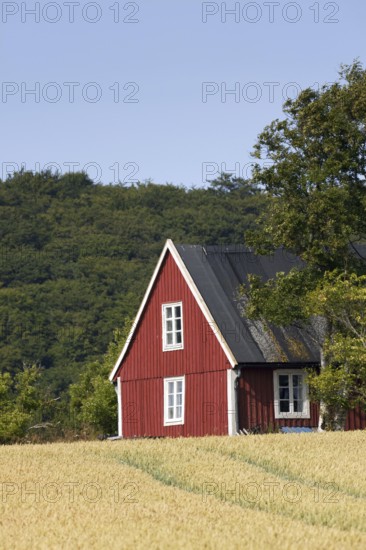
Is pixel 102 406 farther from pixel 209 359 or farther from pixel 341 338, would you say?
pixel 341 338

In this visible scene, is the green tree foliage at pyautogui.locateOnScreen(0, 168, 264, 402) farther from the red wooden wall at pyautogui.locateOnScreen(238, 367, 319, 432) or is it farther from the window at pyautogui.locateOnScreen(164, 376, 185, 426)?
the red wooden wall at pyautogui.locateOnScreen(238, 367, 319, 432)

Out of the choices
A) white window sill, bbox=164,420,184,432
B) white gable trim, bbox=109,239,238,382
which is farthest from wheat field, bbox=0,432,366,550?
white window sill, bbox=164,420,184,432

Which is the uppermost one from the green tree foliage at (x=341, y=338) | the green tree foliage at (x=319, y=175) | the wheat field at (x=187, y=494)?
the green tree foliage at (x=319, y=175)

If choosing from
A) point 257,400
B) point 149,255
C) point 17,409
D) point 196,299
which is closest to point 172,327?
point 196,299

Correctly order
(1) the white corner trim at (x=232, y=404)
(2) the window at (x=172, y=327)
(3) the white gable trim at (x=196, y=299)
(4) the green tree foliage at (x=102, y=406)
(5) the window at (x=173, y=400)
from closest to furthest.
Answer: (1) the white corner trim at (x=232, y=404) → (3) the white gable trim at (x=196, y=299) → (5) the window at (x=173, y=400) → (2) the window at (x=172, y=327) → (4) the green tree foliage at (x=102, y=406)

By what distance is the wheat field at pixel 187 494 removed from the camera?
18.7m

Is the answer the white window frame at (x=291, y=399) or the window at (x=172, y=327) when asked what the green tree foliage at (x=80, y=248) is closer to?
the window at (x=172, y=327)

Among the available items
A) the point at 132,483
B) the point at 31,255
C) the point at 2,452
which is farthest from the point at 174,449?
the point at 31,255

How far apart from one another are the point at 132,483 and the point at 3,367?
7287cm

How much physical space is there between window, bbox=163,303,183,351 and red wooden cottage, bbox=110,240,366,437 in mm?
39

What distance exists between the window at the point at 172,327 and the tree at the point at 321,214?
388 cm

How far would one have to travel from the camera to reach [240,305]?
45.6 meters

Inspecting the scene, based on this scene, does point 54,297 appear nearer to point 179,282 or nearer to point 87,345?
point 87,345

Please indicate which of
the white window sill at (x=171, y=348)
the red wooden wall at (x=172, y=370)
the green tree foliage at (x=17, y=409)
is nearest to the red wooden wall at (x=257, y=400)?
the red wooden wall at (x=172, y=370)
